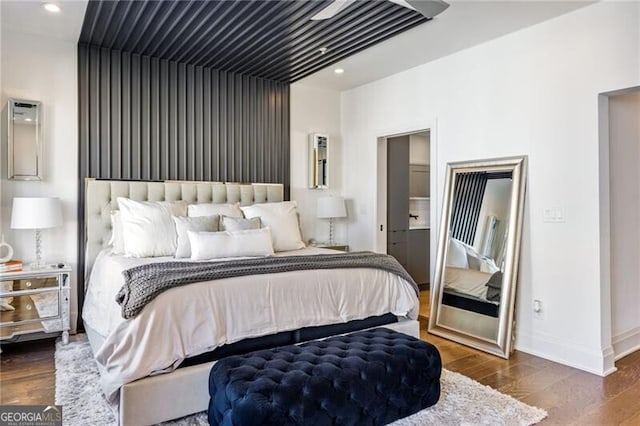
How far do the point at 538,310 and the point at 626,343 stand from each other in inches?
30.3

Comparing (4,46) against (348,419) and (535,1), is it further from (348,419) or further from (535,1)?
(535,1)

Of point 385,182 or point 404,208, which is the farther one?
point 404,208

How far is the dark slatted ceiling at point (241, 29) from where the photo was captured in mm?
3277

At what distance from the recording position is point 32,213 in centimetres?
350

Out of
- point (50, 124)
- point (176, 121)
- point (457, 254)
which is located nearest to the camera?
point (50, 124)

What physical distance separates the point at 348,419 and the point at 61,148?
11.9 feet

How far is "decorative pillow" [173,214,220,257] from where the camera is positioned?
356 cm

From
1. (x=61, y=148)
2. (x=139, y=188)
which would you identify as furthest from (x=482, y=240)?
(x=61, y=148)

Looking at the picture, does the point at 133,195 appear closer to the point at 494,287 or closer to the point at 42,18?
the point at 42,18

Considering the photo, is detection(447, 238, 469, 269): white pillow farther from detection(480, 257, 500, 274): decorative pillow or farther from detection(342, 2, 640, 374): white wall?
detection(342, 2, 640, 374): white wall

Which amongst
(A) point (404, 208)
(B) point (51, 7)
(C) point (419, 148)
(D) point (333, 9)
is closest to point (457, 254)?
(A) point (404, 208)

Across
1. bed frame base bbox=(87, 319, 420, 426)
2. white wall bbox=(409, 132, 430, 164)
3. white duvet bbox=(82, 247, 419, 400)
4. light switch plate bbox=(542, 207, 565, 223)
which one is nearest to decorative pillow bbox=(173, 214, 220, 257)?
white duvet bbox=(82, 247, 419, 400)

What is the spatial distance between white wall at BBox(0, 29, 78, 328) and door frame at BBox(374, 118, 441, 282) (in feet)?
11.2

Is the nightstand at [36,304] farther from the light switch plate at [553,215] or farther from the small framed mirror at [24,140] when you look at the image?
the light switch plate at [553,215]
